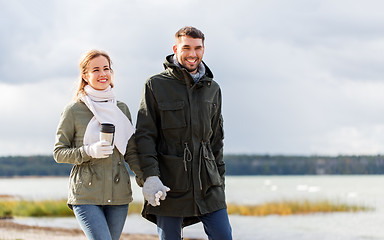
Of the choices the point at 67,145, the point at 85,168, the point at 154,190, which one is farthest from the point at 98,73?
the point at 154,190

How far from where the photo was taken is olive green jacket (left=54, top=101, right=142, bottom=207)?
3.86 meters

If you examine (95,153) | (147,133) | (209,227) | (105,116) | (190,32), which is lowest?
(209,227)

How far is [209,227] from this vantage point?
4.18 m

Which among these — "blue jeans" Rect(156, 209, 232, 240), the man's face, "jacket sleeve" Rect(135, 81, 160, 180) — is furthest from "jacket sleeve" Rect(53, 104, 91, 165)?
the man's face

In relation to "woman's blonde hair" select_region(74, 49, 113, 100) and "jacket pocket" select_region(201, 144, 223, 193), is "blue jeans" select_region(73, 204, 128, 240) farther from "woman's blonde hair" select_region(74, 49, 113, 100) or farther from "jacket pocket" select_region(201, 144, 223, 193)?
"woman's blonde hair" select_region(74, 49, 113, 100)

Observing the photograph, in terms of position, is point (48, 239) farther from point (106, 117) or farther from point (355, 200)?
point (355, 200)

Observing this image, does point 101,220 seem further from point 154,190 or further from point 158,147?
point 158,147

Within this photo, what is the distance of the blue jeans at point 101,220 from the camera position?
3.76 metres

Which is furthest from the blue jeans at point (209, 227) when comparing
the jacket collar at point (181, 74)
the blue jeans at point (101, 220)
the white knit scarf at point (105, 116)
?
the jacket collar at point (181, 74)

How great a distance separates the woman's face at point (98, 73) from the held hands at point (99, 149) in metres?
0.42

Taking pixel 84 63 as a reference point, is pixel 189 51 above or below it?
above

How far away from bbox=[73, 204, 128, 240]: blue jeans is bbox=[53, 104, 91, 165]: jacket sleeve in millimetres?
303

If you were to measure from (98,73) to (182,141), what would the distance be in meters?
0.72

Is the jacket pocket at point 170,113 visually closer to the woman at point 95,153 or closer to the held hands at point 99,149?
the woman at point 95,153
